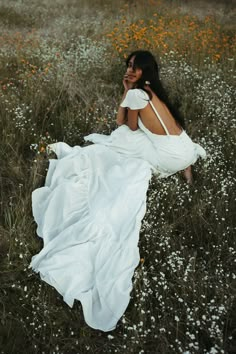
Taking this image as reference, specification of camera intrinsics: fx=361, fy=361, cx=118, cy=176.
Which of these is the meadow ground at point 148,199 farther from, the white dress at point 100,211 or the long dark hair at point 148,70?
the long dark hair at point 148,70

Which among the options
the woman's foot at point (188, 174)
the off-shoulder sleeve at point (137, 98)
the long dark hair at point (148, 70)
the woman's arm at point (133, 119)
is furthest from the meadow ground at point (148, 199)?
the long dark hair at point (148, 70)

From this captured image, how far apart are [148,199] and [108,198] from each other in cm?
40

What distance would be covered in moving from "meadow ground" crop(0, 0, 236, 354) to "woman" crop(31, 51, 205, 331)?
11cm

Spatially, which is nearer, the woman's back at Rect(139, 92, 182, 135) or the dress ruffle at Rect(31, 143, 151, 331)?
the dress ruffle at Rect(31, 143, 151, 331)

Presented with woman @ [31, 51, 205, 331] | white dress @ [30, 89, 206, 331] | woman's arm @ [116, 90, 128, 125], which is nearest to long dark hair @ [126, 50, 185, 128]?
woman @ [31, 51, 205, 331]

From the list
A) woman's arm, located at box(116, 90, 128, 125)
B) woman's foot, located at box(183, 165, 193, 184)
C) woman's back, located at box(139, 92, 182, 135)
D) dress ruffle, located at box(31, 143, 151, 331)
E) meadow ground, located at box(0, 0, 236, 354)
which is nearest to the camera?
meadow ground, located at box(0, 0, 236, 354)

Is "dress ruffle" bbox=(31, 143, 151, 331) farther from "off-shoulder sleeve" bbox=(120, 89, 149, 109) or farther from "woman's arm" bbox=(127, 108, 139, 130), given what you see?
"off-shoulder sleeve" bbox=(120, 89, 149, 109)

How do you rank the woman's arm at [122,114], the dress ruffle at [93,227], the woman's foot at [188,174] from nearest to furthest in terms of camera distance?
the dress ruffle at [93,227] → the woman's foot at [188,174] → the woman's arm at [122,114]

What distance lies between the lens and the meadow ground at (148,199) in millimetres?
2508

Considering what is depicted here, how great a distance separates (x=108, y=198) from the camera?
3.46m

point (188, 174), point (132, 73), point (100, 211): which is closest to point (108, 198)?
point (100, 211)

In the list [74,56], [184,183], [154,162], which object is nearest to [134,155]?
[154,162]

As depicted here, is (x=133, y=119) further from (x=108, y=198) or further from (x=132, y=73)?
(x=108, y=198)

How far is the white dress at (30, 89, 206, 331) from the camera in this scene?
2799mm
